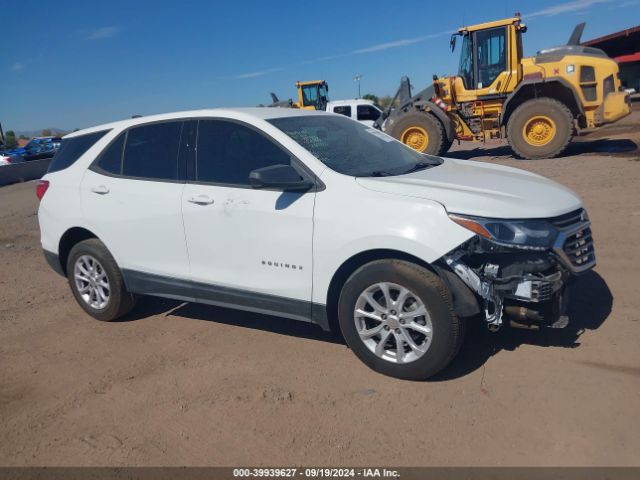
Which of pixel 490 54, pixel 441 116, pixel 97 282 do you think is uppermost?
pixel 490 54

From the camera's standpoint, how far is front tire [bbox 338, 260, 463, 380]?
11.1ft

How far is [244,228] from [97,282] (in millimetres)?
1849

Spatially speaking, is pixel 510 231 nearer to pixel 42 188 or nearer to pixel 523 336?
pixel 523 336

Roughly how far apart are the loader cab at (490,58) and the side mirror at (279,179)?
1129 centimetres

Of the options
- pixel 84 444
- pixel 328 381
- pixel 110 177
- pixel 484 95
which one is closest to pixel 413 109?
pixel 484 95

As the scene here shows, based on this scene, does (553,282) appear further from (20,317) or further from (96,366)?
(20,317)

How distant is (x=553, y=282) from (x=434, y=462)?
1.35 meters

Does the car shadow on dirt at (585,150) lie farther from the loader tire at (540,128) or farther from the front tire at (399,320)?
the front tire at (399,320)

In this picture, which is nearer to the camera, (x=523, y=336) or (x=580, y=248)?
(x=580, y=248)

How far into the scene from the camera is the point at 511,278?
3.33m

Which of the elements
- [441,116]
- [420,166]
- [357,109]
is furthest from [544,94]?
[420,166]

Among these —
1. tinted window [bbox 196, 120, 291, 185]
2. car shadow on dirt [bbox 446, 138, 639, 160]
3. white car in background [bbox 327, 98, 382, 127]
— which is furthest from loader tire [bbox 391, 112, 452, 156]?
tinted window [bbox 196, 120, 291, 185]

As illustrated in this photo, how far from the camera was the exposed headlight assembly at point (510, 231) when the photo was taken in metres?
3.28

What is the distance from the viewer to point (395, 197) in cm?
351
